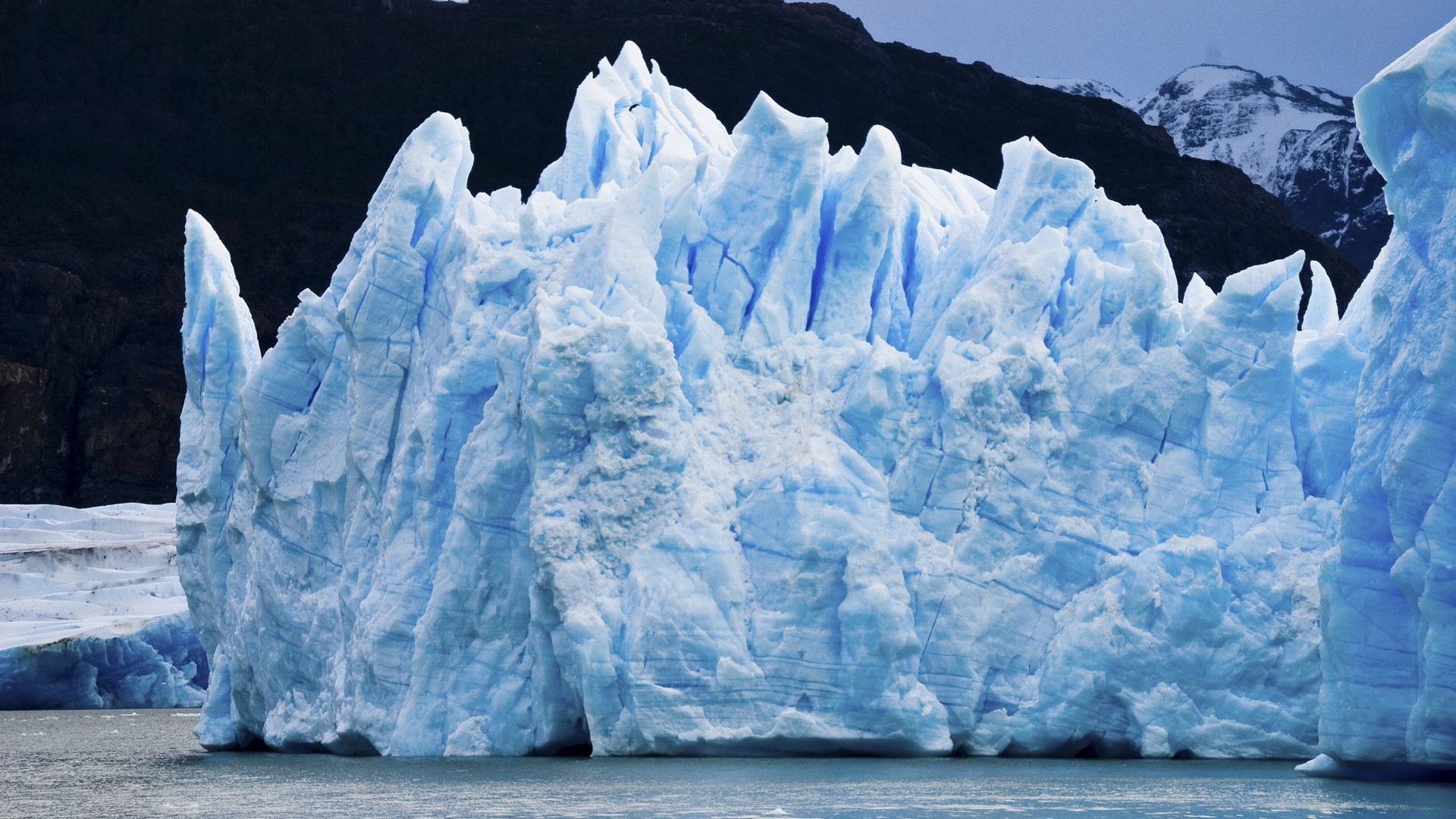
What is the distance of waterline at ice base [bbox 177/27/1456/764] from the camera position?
15625 millimetres

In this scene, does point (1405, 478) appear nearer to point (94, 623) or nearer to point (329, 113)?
point (94, 623)

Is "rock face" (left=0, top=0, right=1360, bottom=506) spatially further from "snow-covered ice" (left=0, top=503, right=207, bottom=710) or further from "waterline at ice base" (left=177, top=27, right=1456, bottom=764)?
"waterline at ice base" (left=177, top=27, right=1456, bottom=764)

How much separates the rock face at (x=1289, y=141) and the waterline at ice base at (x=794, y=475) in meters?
42.1

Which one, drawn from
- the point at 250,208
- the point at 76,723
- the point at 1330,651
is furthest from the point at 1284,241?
the point at 1330,651

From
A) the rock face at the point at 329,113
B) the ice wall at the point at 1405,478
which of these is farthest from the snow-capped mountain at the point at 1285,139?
the ice wall at the point at 1405,478

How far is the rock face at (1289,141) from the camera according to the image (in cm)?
6531

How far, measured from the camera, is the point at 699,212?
18.3m

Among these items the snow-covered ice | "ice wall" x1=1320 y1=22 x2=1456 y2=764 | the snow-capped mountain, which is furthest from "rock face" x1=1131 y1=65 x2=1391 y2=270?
"ice wall" x1=1320 y1=22 x2=1456 y2=764

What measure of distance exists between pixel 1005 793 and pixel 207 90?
2063 inches

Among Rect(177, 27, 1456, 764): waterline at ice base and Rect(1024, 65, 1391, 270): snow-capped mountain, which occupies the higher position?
Rect(1024, 65, 1391, 270): snow-capped mountain

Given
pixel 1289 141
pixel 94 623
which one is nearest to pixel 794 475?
pixel 94 623

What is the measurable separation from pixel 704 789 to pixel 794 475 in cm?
383

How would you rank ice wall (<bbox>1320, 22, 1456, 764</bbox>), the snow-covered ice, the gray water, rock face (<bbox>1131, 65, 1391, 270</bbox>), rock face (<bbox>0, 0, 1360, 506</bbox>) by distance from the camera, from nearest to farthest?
the gray water, ice wall (<bbox>1320, 22, 1456, 764</bbox>), the snow-covered ice, rock face (<bbox>0, 0, 1360, 506</bbox>), rock face (<bbox>1131, 65, 1391, 270</bbox>)

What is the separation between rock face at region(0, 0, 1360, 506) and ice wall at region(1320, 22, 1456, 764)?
38.3 metres
